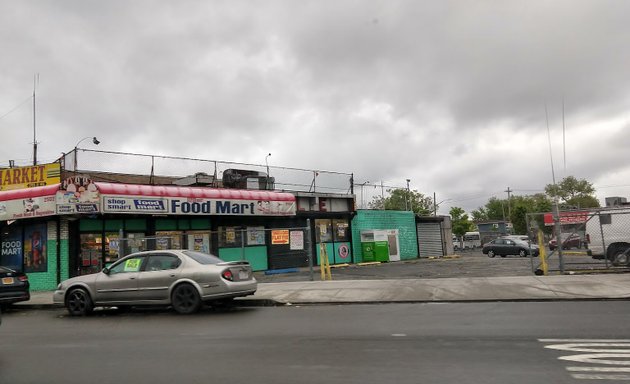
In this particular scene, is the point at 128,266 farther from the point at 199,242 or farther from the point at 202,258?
the point at 199,242

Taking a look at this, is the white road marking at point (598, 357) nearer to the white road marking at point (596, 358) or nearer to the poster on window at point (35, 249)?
the white road marking at point (596, 358)

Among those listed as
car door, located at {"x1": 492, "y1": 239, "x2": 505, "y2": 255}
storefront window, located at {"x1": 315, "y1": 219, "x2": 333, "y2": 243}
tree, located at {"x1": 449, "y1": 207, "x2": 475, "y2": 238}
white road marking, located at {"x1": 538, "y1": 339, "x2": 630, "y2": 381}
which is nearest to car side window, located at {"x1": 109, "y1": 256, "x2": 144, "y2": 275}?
white road marking, located at {"x1": 538, "y1": 339, "x2": 630, "y2": 381}

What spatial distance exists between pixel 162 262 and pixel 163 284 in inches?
20.3

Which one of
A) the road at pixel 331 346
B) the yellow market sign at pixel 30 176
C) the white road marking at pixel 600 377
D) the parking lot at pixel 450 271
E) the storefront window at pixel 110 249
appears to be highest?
the yellow market sign at pixel 30 176

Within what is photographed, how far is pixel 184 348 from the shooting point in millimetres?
6832

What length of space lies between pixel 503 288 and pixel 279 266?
12.6m

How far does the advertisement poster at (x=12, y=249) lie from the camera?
18.0 metres

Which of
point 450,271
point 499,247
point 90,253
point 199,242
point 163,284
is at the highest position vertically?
point 199,242

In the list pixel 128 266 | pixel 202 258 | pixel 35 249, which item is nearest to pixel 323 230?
pixel 35 249

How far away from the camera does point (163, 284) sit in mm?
10641

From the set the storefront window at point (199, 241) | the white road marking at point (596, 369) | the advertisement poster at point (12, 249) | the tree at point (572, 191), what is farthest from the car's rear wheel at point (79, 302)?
the tree at point (572, 191)

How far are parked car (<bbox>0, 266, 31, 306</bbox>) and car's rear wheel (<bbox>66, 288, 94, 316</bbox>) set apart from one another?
7.76 feet

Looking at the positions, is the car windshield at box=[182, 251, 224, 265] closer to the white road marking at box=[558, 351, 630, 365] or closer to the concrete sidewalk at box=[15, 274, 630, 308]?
the concrete sidewalk at box=[15, 274, 630, 308]

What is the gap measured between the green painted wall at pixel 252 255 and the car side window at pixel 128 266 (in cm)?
964
